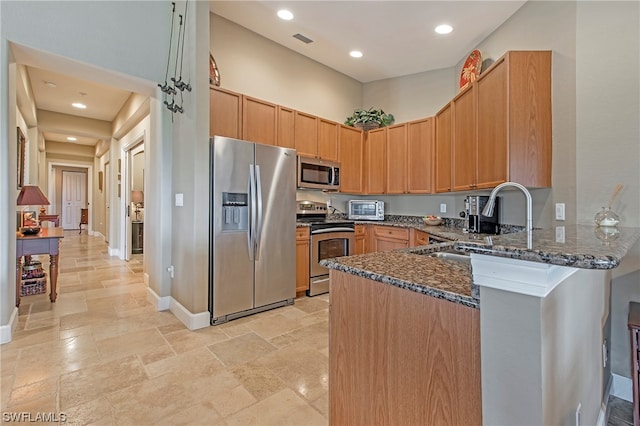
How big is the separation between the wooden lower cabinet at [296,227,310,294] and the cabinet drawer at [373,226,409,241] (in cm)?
110

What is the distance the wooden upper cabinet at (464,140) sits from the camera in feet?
9.84

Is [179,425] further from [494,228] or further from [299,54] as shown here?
[299,54]

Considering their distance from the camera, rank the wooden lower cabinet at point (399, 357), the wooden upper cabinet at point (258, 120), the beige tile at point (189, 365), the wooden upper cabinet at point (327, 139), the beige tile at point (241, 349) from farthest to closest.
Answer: the wooden upper cabinet at point (327, 139) < the wooden upper cabinet at point (258, 120) < the beige tile at point (241, 349) < the beige tile at point (189, 365) < the wooden lower cabinet at point (399, 357)

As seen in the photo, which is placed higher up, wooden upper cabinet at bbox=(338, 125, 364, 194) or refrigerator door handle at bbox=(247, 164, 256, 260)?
wooden upper cabinet at bbox=(338, 125, 364, 194)

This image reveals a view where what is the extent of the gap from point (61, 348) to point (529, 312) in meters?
3.14

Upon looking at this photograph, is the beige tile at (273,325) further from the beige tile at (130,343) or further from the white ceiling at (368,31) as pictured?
the white ceiling at (368,31)

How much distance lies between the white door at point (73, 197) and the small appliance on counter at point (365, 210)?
11.5 metres

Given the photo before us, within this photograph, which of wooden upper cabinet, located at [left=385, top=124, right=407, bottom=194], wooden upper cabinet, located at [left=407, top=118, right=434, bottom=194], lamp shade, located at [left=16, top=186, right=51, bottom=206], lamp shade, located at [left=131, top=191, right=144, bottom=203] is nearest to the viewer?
lamp shade, located at [left=16, top=186, right=51, bottom=206]

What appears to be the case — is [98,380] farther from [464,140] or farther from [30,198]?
[464,140]

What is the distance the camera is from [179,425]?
1.58m

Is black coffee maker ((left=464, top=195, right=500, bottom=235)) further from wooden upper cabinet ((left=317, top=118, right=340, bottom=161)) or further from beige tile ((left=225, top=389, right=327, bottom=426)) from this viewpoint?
beige tile ((left=225, top=389, right=327, bottom=426))

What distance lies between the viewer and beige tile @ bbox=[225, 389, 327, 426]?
1621 mm

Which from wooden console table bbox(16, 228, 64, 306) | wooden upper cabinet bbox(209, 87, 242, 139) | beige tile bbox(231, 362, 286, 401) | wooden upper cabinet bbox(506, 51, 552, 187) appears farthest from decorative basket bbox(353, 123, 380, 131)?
wooden console table bbox(16, 228, 64, 306)

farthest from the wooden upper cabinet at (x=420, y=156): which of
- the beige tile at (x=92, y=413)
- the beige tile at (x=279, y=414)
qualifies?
the beige tile at (x=92, y=413)
